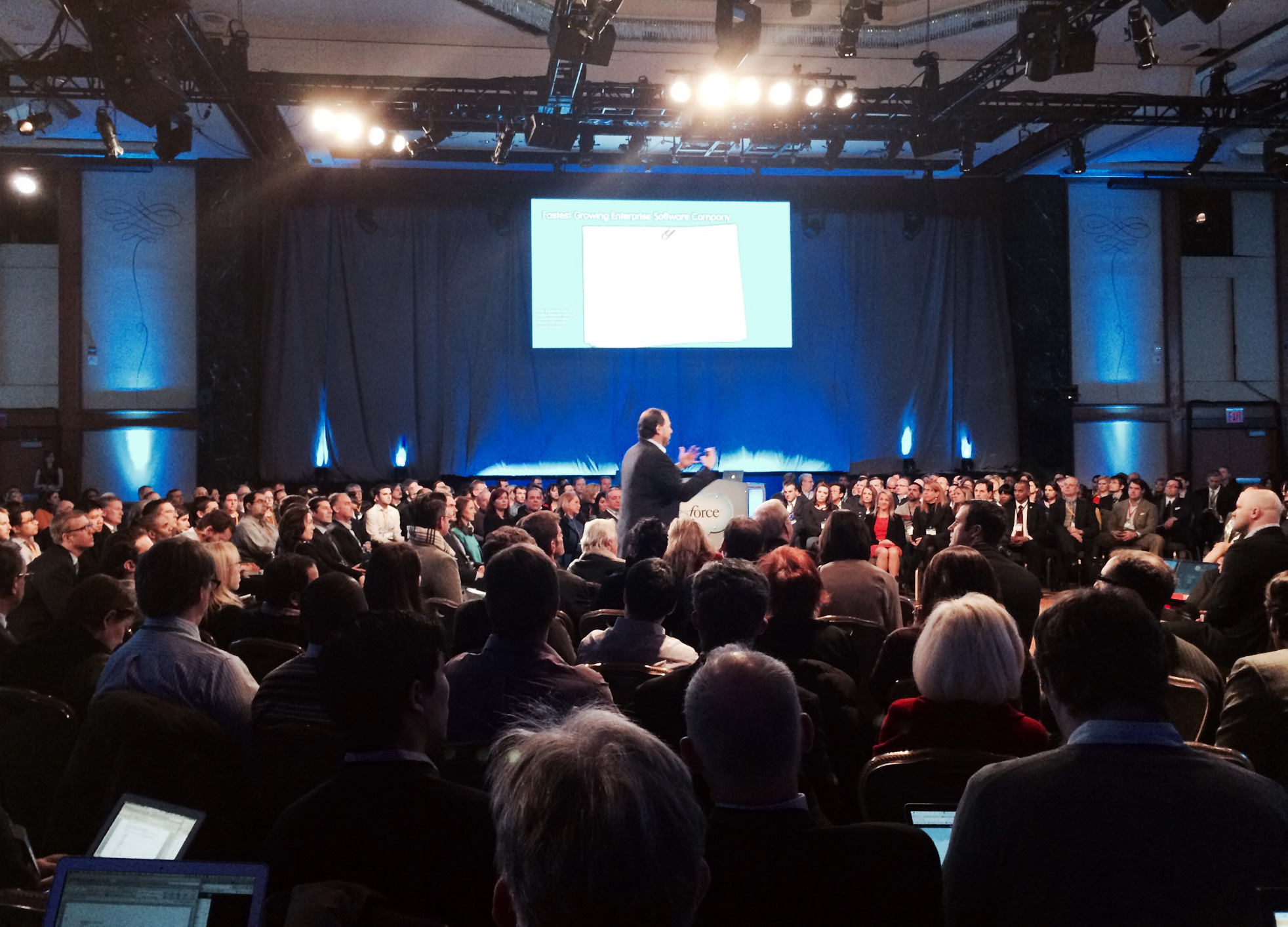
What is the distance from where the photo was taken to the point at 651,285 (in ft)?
44.7

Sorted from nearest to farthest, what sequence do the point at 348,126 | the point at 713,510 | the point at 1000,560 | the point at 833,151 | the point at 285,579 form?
the point at 285,579 → the point at 1000,560 → the point at 713,510 → the point at 348,126 → the point at 833,151

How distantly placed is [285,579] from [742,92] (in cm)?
774

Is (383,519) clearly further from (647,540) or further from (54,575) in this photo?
(647,540)

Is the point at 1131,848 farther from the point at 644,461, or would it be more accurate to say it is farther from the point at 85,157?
the point at 85,157

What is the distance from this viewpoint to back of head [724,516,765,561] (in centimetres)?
477

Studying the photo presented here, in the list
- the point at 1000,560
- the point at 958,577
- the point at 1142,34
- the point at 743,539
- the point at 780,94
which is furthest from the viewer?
the point at 780,94

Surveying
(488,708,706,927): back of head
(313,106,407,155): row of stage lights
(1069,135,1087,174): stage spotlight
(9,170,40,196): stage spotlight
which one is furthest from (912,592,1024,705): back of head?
(9,170,40,196): stage spotlight

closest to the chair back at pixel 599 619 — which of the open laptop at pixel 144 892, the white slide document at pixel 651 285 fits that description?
the open laptop at pixel 144 892

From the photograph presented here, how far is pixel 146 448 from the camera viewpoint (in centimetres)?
1365

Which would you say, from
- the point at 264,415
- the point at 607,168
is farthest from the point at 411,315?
the point at 607,168

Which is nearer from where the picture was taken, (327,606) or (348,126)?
(327,606)

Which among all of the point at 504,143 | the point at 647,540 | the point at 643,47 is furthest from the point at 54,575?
the point at 643,47

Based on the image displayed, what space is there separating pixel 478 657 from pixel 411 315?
12113 mm

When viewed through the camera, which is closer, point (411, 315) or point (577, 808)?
point (577, 808)
